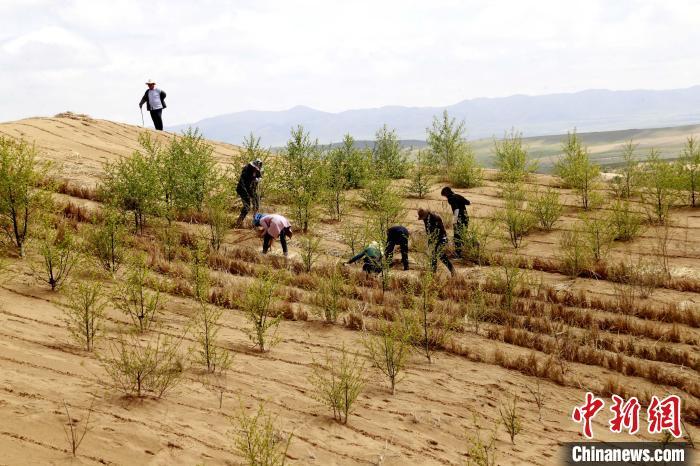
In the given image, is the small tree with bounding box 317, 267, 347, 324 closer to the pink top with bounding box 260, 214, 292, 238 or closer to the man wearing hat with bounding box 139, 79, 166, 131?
the pink top with bounding box 260, 214, 292, 238

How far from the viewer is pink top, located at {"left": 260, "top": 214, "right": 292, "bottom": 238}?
12.0 meters

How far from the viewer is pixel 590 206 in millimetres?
16203

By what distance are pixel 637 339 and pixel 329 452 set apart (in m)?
5.71

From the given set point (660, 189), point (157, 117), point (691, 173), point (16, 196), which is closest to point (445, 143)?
point (691, 173)

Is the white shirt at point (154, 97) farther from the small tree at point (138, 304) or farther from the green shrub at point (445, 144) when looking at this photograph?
the small tree at point (138, 304)

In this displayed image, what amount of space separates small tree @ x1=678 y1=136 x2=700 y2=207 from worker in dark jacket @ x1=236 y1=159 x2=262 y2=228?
1086 centimetres

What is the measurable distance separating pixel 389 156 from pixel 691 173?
9902mm

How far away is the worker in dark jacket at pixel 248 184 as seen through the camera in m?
13.8

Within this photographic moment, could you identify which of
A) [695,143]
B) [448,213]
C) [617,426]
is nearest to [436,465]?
[617,426]


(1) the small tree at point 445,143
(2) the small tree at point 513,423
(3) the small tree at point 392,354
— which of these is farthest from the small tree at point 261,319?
(1) the small tree at point 445,143

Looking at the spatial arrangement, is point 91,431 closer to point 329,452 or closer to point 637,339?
point 329,452

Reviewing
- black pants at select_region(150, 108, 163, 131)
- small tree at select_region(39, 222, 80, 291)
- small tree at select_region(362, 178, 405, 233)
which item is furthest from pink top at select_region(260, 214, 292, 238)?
black pants at select_region(150, 108, 163, 131)

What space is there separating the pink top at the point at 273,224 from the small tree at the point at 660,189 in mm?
8917

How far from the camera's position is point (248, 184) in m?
14.0
